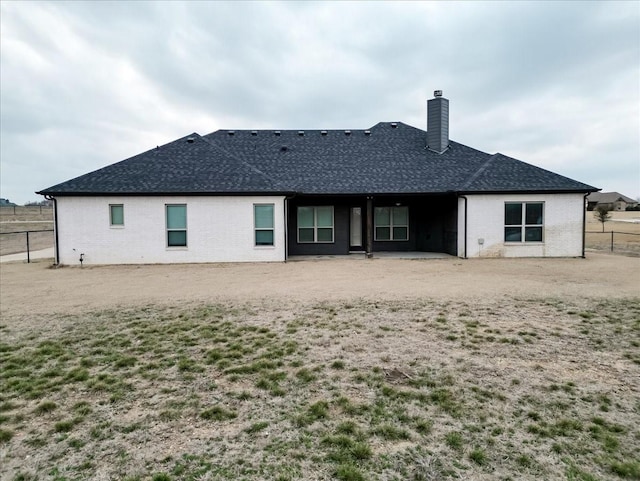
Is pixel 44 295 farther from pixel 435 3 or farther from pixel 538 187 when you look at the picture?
pixel 538 187

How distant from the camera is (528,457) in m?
2.76

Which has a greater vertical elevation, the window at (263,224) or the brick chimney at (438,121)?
the brick chimney at (438,121)

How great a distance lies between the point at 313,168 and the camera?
1719 cm

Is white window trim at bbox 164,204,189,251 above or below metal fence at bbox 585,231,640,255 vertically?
above

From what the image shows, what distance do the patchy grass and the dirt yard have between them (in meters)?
0.02

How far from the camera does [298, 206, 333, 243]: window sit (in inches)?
658

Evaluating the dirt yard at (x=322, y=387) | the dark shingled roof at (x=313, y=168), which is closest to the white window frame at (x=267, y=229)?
the dark shingled roof at (x=313, y=168)

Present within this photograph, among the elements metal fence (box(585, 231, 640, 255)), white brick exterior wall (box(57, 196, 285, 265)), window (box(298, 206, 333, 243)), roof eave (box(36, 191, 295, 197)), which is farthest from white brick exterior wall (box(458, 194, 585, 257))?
white brick exterior wall (box(57, 196, 285, 265))

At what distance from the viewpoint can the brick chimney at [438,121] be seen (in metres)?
18.4

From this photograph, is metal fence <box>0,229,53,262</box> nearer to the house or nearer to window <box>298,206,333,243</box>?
the house

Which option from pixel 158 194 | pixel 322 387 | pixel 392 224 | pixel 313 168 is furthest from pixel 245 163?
pixel 322 387

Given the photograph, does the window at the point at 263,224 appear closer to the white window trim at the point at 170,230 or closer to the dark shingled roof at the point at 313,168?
the dark shingled roof at the point at 313,168

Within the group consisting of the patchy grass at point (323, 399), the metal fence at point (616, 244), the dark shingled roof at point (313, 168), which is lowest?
the patchy grass at point (323, 399)

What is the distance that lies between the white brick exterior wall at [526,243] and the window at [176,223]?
35.2 ft
